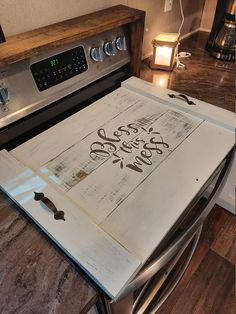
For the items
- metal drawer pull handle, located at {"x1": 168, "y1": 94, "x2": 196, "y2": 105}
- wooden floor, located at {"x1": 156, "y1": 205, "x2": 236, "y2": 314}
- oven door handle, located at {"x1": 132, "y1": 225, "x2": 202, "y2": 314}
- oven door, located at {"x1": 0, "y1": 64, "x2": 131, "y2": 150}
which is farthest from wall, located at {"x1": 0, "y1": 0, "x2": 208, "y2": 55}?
wooden floor, located at {"x1": 156, "y1": 205, "x2": 236, "y2": 314}

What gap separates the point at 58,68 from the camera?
71cm

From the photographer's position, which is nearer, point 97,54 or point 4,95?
point 4,95

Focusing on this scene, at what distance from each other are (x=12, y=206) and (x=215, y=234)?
122cm

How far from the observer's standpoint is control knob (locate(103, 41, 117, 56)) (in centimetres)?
82

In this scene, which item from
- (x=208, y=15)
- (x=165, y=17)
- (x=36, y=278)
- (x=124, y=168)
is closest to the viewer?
(x=36, y=278)

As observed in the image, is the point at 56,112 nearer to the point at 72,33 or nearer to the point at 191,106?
the point at 72,33

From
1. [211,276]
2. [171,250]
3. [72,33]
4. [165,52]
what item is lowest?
[211,276]

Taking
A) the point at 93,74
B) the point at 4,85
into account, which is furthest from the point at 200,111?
the point at 4,85

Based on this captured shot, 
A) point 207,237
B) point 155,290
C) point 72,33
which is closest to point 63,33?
point 72,33

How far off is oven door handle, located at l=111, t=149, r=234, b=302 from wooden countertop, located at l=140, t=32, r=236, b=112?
9.4 inches

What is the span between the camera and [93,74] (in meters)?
0.82

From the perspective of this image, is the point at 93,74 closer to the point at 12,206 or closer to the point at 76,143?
the point at 76,143

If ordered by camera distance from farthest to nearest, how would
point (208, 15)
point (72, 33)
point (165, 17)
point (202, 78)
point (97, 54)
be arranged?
point (208, 15)
point (165, 17)
point (202, 78)
point (97, 54)
point (72, 33)

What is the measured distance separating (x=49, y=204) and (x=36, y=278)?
5.4 inches
